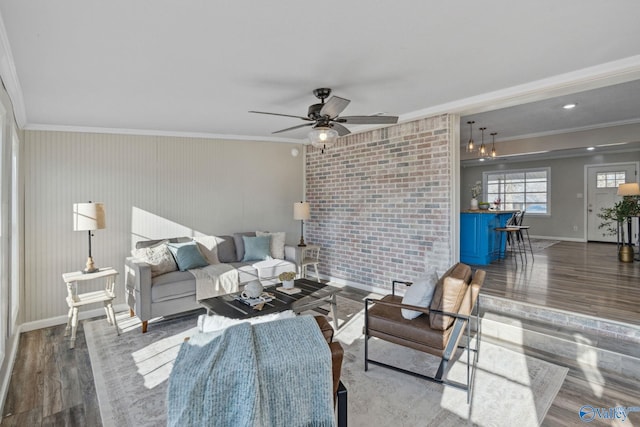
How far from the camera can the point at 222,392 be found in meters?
1.20

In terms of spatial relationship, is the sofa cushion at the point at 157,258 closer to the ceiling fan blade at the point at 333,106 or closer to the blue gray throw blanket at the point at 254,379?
the ceiling fan blade at the point at 333,106

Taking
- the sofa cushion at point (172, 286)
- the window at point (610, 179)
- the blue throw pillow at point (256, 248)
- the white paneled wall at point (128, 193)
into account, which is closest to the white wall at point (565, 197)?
the window at point (610, 179)

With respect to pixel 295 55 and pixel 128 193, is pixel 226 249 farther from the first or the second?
pixel 295 55

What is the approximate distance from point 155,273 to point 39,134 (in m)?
2.22

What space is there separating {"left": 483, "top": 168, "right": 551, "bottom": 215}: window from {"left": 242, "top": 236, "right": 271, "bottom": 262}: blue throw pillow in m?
8.25

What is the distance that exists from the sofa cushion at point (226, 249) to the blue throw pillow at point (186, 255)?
1.53 feet

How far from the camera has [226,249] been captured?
492 cm

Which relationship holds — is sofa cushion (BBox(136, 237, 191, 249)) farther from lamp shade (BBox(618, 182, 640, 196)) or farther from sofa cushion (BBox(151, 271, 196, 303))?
lamp shade (BBox(618, 182, 640, 196))

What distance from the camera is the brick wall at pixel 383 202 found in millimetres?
4203

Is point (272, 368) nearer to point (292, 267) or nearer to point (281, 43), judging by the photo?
point (281, 43)

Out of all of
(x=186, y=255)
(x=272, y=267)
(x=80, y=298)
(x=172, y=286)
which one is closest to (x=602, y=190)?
(x=272, y=267)

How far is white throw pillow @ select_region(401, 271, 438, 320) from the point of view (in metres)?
2.61

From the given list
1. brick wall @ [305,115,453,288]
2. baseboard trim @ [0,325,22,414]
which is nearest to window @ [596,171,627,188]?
brick wall @ [305,115,453,288]

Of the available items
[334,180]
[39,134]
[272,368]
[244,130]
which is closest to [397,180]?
[334,180]
